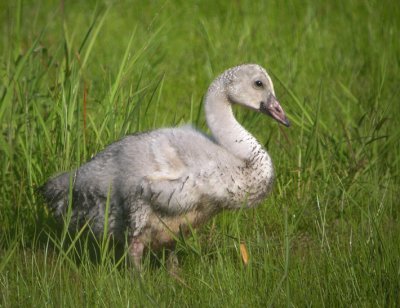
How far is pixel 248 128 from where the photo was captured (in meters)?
5.74

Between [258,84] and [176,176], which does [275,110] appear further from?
[176,176]

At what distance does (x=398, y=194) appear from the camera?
5.30m

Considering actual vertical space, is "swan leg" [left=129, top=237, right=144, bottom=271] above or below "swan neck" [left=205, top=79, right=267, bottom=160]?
below

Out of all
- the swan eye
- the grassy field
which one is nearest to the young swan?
the swan eye

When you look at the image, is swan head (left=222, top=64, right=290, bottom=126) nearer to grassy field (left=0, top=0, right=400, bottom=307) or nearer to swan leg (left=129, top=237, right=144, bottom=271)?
grassy field (left=0, top=0, right=400, bottom=307)

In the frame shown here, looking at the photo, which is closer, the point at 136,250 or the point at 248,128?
the point at 136,250

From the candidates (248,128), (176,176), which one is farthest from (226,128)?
(248,128)

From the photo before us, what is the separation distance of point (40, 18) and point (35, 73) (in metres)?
3.22

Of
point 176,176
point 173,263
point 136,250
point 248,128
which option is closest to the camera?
point 176,176

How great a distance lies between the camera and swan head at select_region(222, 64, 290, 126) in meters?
4.79

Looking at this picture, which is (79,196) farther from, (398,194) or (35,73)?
(398,194)

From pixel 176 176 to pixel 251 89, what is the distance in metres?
0.65

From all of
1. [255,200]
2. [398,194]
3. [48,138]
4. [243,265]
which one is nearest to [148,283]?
[243,265]

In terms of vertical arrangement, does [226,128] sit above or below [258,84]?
below
